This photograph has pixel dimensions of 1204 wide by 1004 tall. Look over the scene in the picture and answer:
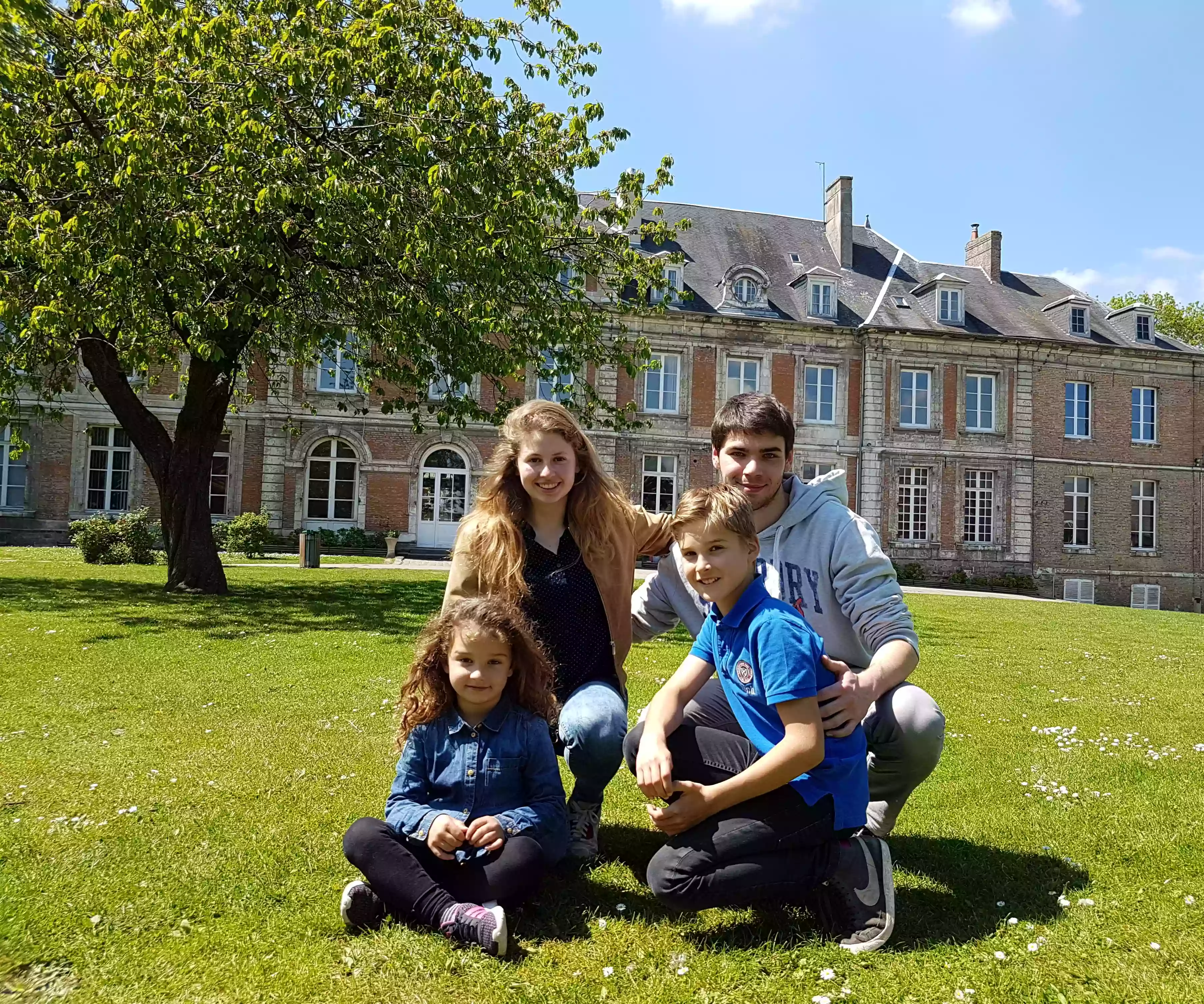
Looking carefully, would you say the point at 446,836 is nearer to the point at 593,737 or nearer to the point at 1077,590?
the point at 593,737

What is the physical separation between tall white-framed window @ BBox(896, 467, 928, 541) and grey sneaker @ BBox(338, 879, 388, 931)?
89.4 ft

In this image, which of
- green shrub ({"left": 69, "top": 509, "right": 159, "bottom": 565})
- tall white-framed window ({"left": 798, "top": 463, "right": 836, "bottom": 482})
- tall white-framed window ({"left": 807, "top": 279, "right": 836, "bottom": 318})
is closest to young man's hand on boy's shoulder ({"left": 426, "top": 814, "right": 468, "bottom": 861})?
green shrub ({"left": 69, "top": 509, "right": 159, "bottom": 565})

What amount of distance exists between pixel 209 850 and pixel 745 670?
220cm

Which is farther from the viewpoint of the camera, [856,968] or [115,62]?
[115,62]

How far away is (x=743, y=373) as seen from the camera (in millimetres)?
28219

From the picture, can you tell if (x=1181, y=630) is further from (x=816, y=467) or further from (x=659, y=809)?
(x=659, y=809)

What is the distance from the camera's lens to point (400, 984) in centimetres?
248

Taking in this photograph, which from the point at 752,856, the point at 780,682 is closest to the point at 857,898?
the point at 752,856

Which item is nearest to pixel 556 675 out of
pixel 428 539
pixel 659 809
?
pixel 659 809

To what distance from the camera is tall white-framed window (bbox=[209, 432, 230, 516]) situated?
25172 mm

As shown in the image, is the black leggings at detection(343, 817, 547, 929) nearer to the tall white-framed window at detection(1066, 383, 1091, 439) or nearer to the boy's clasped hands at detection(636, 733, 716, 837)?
the boy's clasped hands at detection(636, 733, 716, 837)

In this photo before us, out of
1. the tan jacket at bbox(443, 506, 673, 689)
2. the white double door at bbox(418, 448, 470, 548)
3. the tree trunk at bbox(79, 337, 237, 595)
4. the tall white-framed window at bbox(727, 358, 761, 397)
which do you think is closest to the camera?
the tan jacket at bbox(443, 506, 673, 689)

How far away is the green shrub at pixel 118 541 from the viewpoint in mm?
18234

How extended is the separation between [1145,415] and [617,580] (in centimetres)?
3253
